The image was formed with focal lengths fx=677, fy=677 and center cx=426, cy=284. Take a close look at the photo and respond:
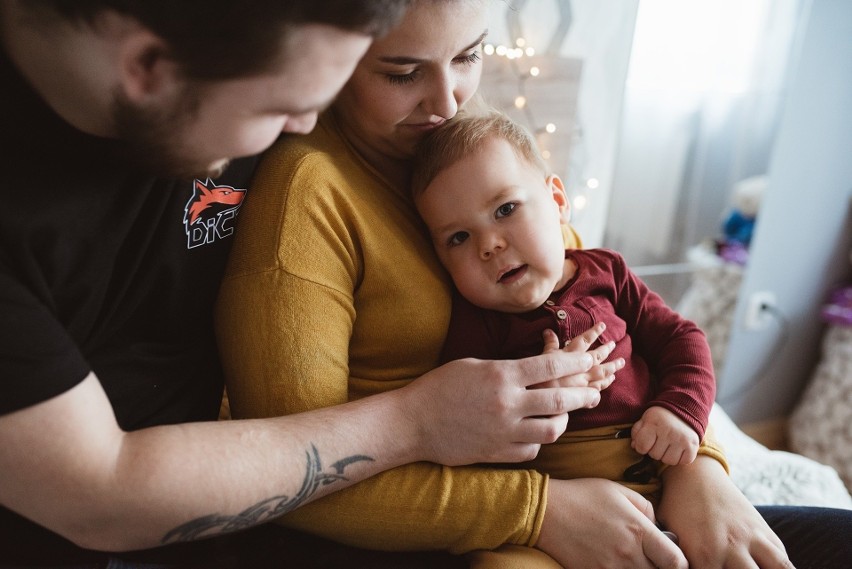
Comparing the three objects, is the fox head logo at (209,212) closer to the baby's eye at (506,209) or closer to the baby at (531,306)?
the baby at (531,306)

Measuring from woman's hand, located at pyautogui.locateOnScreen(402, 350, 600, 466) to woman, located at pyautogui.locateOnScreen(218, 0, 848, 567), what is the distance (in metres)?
0.03

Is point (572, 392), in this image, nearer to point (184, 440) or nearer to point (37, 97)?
point (184, 440)

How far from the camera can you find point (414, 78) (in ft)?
3.43

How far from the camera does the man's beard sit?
722mm

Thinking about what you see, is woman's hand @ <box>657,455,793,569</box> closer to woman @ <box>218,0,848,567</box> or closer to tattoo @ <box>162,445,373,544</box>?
woman @ <box>218,0,848,567</box>

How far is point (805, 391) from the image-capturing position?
2.73m

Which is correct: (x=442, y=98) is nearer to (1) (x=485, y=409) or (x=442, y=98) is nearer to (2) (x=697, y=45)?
(1) (x=485, y=409)

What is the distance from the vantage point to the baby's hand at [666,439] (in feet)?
3.46

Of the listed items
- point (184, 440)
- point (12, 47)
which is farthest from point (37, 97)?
point (184, 440)

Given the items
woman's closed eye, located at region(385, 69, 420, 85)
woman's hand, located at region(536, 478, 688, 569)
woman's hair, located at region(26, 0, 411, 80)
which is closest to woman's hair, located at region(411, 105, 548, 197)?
woman's closed eye, located at region(385, 69, 420, 85)

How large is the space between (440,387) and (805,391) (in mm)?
2330

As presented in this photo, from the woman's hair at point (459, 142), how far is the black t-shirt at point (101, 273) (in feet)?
0.94

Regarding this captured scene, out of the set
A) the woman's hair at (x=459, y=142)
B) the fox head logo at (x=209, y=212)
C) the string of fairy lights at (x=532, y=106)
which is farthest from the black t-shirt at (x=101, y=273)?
the string of fairy lights at (x=532, y=106)

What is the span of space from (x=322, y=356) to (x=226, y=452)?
0.18 m
